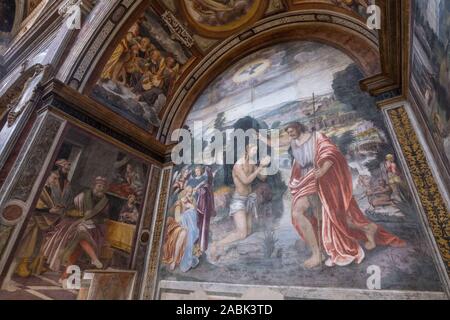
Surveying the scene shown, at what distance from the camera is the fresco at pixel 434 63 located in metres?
2.04

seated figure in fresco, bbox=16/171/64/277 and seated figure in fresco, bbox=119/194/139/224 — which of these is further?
seated figure in fresco, bbox=119/194/139/224

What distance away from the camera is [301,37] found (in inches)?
244

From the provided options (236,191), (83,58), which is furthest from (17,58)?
(236,191)

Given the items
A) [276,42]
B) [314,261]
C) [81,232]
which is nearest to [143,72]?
[276,42]

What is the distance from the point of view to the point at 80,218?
523 centimetres

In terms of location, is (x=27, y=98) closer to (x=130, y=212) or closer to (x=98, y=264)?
(x=130, y=212)

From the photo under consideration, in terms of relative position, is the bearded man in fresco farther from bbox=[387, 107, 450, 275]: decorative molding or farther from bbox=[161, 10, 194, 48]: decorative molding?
bbox=[161, 10, 194, 48]: decorative molding

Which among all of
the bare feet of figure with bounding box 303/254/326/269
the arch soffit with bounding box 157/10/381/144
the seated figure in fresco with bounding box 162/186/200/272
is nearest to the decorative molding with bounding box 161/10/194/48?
the arch soffit with bounding box 157/10/381/144

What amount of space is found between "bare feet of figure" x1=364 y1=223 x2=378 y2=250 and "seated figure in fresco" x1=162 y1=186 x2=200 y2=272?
3181mm

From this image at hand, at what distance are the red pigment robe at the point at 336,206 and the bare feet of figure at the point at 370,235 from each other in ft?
0.14

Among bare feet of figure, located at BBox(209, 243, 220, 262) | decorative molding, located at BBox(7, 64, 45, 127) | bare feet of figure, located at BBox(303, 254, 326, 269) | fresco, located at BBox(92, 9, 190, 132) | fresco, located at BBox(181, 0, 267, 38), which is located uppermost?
fresco, located at BBox(181, 0, 267, 38)

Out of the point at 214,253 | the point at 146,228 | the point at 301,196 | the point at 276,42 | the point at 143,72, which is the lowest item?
the point at 214,253

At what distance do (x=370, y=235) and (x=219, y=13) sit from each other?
5927mm

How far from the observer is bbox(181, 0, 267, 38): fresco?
20.8 ft
